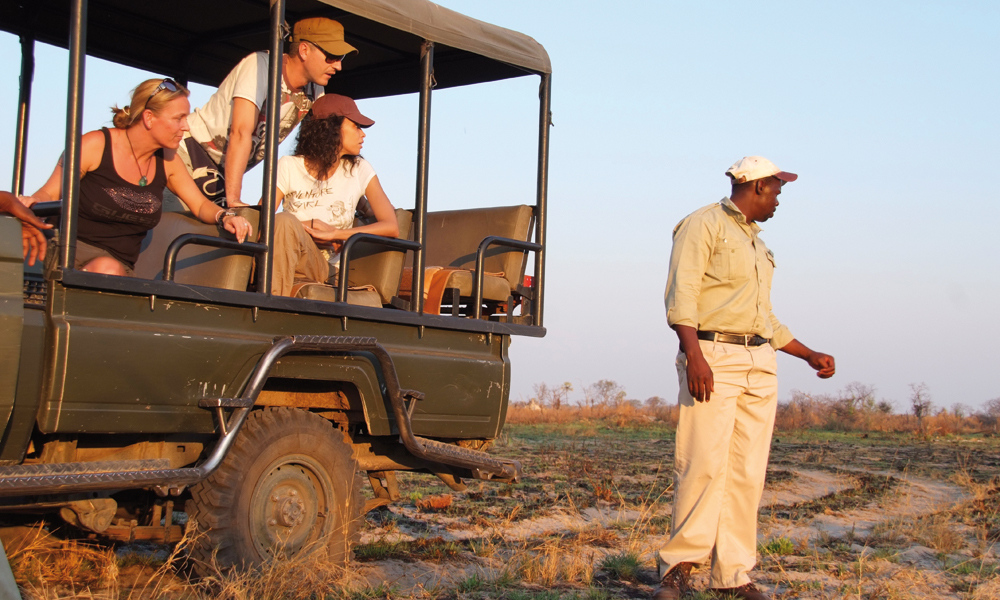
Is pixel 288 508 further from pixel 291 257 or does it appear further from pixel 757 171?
pixel 757 171

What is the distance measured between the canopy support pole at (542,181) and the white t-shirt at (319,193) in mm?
1105

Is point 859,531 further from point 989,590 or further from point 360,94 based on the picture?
point 360,94

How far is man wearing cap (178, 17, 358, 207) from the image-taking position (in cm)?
507

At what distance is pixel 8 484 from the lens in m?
3.37

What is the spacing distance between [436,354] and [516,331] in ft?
2.09

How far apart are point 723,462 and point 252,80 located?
120 inches

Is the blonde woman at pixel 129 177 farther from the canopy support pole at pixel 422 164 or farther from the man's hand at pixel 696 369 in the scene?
the man's hand at pixel 696 369

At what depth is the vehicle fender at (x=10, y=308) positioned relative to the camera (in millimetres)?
3477

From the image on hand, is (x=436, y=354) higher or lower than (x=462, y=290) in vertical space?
lower

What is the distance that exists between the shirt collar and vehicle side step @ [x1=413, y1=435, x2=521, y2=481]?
1.81 metres

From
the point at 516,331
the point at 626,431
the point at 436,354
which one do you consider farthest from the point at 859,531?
the point at 626,431

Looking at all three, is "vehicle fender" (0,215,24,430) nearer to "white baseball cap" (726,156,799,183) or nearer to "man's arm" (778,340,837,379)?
"white baseball cap" (726,156,799,183)

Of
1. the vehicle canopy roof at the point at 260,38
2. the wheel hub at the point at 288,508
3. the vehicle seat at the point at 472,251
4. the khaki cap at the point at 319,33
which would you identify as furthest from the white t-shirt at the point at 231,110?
the wheel hub at the point at 288,508

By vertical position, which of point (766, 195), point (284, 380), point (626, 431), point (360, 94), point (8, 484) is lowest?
point (626, 431)
